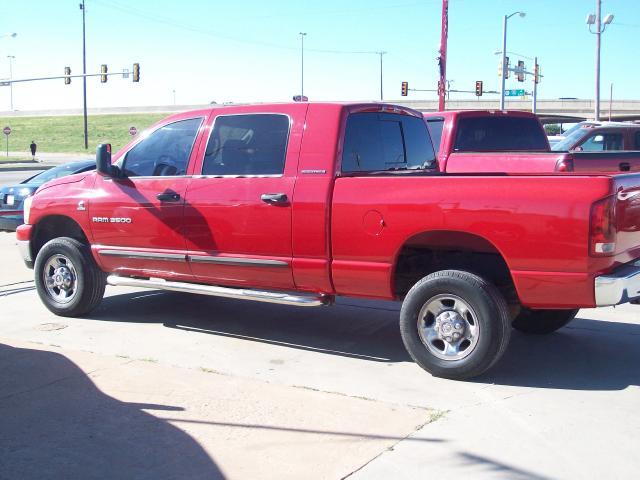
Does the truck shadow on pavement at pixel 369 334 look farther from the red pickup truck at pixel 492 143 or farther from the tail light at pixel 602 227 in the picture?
the red pickup truck at pixel 492 143

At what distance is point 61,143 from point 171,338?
74.7 m

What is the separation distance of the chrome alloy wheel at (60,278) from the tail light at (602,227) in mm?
4947

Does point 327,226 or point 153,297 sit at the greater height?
point 327,226

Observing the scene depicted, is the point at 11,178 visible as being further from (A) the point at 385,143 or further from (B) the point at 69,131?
(B) the point at 69,131

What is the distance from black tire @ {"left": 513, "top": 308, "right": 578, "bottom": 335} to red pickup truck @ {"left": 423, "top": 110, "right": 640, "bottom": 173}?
82.6 inches

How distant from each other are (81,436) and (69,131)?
284ft

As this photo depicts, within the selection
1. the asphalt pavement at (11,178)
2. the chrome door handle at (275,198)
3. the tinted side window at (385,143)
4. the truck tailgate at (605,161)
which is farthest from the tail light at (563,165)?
the asphalt pavement at (11,178)

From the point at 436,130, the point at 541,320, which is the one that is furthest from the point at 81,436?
the point at 436,130

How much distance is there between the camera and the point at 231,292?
645 centimetres

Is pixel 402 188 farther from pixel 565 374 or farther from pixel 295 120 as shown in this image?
pixel 565 374

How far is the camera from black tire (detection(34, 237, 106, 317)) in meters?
7.39

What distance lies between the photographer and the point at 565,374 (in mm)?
5641

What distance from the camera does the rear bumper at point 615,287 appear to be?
4.89m

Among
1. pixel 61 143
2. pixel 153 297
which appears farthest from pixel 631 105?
pixel 153 297
